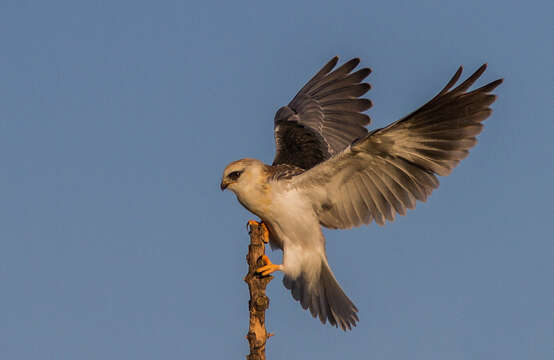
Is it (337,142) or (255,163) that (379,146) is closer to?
(255,163)

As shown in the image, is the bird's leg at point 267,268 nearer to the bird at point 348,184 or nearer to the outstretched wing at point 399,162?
the bird at point 348,184

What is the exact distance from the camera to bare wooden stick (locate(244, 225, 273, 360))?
709 centimetres

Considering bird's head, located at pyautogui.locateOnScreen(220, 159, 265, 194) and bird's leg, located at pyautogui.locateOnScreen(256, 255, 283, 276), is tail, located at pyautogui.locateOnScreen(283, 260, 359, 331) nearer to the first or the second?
bird's leg, located at pyautogui.locateOnScreen(256, 255, 283, 276)

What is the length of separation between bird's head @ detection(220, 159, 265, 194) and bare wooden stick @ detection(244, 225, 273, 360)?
0.47m

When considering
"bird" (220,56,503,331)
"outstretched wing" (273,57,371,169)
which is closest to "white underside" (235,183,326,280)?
"bird" (220,56,503,331)

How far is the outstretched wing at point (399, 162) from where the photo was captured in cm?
758

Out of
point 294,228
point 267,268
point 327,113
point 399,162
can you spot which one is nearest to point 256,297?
point 267,268

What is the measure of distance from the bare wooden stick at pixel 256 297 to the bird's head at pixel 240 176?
466mm

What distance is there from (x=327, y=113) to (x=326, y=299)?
4.30 metres

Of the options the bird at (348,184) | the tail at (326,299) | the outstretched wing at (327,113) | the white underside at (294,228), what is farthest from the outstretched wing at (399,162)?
the outstretched wing at (327,113)

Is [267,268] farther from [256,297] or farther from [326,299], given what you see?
[326,299]

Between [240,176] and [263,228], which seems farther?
[263,228]

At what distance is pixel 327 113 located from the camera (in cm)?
1211

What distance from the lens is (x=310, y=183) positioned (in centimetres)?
830
